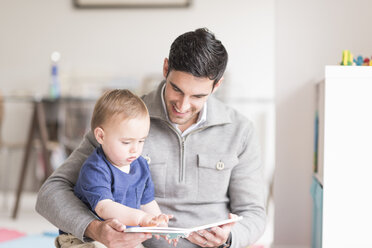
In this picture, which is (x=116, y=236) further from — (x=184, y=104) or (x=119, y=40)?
(x=119, y=40)

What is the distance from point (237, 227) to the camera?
4.61 ft

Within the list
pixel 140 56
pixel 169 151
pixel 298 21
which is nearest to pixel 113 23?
pixel 140 56

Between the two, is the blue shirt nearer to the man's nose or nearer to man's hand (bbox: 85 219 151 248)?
man's hand (bbox: 85 219 151 248)

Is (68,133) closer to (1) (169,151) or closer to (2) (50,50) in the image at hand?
(2) (50,50)

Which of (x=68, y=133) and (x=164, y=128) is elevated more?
(x=164, y=128)

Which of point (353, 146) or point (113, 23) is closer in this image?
point (353, 146)

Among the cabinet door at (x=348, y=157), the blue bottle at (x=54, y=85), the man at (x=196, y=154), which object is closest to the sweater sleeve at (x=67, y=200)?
the man at (x=196, y=154)

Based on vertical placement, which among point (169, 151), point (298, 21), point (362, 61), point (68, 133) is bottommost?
point (68, 133)

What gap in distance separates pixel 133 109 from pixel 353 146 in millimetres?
644

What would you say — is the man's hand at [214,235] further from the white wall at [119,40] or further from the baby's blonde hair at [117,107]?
the white wall at [119,40]

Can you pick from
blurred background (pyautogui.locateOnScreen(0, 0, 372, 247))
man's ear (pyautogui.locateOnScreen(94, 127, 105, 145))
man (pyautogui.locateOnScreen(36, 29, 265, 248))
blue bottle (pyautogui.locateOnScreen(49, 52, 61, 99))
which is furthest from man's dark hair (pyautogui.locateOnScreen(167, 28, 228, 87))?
blue bottle (pyautogui.locateOnScreen(49, 52, 61, 99))

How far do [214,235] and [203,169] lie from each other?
0.29 m

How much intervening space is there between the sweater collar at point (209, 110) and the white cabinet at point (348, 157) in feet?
1.14

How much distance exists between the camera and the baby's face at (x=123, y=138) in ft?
4.23
